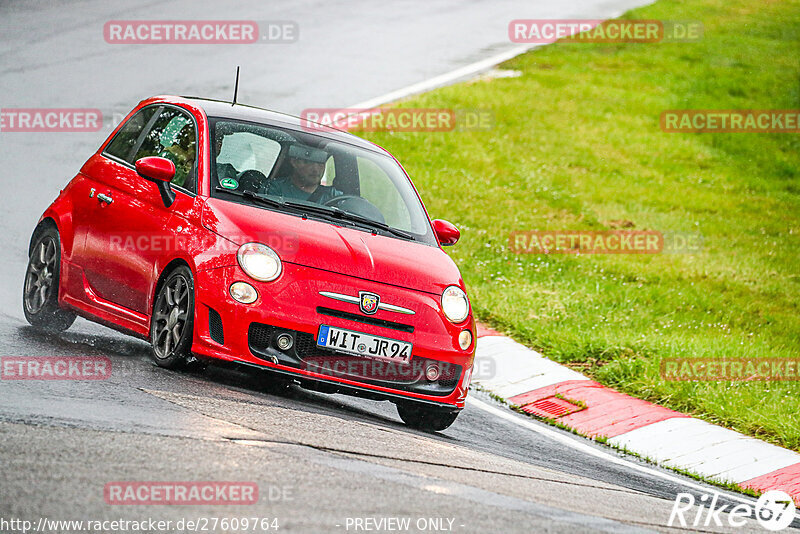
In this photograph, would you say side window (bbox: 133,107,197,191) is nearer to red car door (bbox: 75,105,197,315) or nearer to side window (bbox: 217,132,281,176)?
red car door (bbox: 75,105,197,315)

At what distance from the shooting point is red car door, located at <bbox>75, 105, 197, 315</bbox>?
681 cm

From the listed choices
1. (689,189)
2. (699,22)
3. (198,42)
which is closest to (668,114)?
(689,189)

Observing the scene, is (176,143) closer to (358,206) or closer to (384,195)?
(358,206)

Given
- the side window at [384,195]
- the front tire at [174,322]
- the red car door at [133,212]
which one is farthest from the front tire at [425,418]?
the red car door at [133,212]

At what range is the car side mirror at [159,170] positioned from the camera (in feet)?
22.2

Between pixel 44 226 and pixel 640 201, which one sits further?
pixel 640 201

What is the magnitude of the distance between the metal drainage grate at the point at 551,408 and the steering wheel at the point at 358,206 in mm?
2139

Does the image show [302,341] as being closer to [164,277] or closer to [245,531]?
[164,277]

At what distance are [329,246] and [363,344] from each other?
630 mm

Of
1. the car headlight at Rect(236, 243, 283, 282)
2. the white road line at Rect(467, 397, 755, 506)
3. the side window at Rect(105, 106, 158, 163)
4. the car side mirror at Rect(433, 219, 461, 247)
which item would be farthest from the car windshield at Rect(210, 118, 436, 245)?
the white road line at Rect(467, 397, 755, 506)

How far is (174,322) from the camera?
6434 millimetres

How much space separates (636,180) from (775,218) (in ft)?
6.94

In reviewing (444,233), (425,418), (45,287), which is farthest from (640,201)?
(45,287)

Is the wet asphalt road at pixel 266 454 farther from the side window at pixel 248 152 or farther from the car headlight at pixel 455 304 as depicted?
the side window at pixel 248 152
